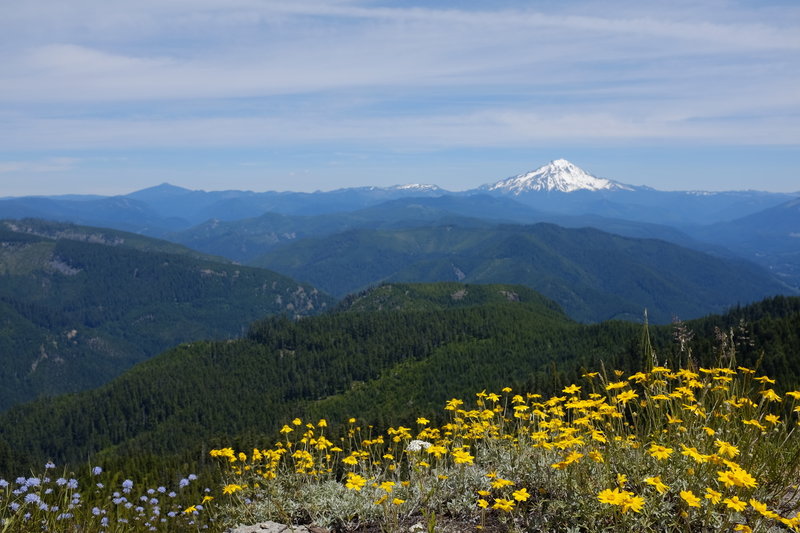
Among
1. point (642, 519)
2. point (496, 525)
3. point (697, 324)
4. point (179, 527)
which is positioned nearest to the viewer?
point (642, 519)

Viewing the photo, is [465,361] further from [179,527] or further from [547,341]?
[179,527]

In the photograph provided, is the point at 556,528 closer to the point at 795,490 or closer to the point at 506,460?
the point at 506,460

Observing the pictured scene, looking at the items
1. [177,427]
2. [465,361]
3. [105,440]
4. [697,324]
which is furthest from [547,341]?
[105,440]

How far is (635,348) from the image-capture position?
4451 inches

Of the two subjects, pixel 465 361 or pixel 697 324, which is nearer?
pixel 697 324

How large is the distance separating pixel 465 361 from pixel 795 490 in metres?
188

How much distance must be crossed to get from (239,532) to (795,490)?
9.61 metres

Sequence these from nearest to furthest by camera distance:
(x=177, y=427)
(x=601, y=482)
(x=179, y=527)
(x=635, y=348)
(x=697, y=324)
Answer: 1. (x=601, y=482)
2. (x=179, y=527)
3. (x=635, y=348)
4. (x=697, y=324)
5. (x=177, y=427)

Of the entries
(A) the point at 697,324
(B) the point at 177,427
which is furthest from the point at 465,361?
(B) the point at 177,427

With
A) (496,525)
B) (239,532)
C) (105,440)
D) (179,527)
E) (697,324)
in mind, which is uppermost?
(496,525)

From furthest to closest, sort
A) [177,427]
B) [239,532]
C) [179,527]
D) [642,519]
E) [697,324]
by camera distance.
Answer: [177,427] → [697,324] → [179,527] → [239,532] → [642,519]

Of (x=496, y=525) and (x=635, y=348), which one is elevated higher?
(x=496, y=525)

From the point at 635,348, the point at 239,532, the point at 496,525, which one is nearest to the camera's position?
the point at 496,525

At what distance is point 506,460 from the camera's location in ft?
32.3
